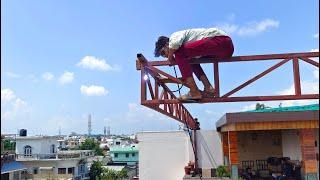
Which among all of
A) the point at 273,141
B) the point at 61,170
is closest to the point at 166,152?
the point at 273,141

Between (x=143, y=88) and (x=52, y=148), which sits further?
(x=52, y=148)

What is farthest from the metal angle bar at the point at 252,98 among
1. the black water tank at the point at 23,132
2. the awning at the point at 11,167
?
the black water tank at the point at 23,132

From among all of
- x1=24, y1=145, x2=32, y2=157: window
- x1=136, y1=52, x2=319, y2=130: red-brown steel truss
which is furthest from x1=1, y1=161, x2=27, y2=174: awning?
x1=136, y1=52, x2=319, y2=130: red-brown steel truss

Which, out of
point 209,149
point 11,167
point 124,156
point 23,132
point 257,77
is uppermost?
point 257,77

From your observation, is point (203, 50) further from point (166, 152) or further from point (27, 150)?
point (27, 150)

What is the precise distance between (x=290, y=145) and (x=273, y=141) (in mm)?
1613

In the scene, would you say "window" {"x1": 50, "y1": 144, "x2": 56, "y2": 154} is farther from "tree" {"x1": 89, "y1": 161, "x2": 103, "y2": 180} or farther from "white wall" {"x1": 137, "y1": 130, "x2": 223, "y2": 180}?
"white wall" {"x1": 137, "y1": 130, "x2": 223, "y2": 180}

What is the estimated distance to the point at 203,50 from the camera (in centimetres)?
413

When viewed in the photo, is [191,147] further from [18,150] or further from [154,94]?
[18,150]

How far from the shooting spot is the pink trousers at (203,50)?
13.5 feet

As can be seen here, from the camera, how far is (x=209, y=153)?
513 inches

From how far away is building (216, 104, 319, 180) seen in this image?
21.4 feet

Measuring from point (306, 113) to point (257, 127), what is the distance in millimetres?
961

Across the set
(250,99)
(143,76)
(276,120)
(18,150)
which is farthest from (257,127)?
(18,150)
